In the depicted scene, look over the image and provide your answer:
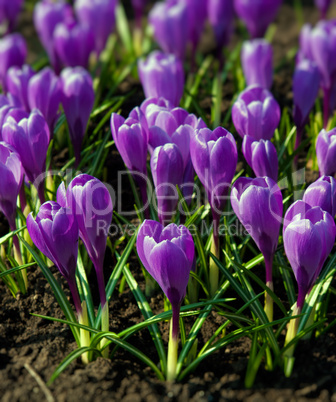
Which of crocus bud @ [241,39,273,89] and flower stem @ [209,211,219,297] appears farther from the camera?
crocus bud @ [241,39,273,89]

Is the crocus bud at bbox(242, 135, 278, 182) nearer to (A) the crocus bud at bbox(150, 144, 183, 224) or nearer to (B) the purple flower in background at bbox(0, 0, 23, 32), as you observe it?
(A) the crocus bud at bbox(150, 144, 183, 224)

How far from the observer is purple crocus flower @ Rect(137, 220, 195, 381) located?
1.49 meters

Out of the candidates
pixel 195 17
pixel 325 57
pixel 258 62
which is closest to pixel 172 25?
pixel 195 17

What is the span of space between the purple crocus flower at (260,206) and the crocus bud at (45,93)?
1.06 meters

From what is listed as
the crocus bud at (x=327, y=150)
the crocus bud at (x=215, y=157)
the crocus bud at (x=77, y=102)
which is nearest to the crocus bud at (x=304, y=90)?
the crocus bud at (x=327, y=150)

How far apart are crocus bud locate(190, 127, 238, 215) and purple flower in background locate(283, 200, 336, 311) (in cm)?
28

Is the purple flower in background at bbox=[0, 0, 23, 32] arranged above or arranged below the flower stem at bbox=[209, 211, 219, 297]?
above

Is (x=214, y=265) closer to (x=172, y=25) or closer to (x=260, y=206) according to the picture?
(x=260, y=206)

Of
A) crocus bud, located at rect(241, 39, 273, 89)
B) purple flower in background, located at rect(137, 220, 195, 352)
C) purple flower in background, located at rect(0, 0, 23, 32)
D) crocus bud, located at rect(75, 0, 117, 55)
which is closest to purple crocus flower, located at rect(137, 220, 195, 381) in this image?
purple flower in background, located at rect(137, 220, 195, 352)

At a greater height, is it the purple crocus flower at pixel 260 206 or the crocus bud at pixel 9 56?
the crocus bud at pixel 9 56

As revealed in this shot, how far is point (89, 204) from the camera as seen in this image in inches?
63.1

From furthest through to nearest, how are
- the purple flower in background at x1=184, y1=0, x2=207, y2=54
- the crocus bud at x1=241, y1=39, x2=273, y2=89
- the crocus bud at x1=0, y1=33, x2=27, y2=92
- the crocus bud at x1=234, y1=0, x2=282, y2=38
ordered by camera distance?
the purple flower in background at x1=184, y1=0, x2=207, y2=54
the crocus bud at x1=234, y1=0, x2=282, y2=38
the crocus bud at x1=0, y1=33, x2=27, y2=92
the crocus bud at x1=241, y1=39, x2=273, y2=89

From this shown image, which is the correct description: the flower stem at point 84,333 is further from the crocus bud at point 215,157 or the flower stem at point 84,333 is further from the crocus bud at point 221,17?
the crocus bud at point 221,17

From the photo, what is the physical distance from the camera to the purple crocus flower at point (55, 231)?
5.06 ft
